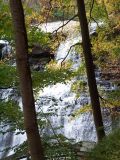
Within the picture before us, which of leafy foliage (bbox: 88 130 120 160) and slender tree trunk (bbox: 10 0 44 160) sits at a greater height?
slender tree trunk (bbox: 10 0 44 160)

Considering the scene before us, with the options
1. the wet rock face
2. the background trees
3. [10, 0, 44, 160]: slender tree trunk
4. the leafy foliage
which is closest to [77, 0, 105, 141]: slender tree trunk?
the background trees

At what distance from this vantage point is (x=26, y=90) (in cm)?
603

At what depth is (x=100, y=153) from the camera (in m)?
7.14

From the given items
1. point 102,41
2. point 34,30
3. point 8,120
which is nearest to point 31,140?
point 8,120

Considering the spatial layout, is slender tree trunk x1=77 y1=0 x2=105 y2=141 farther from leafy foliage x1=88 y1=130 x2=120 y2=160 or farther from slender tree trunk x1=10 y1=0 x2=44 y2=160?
slender tree trunk x1=10 y1=0 x2=44 y2=160

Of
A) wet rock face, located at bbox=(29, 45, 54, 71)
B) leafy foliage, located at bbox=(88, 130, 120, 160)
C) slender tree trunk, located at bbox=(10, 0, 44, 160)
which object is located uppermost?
wet rock face, located at bbox=(29, 45, 54, 71)

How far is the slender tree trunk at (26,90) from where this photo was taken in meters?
6.00

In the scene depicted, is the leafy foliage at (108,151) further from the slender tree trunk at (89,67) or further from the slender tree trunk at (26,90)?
the slender tree trunk at (89,67)

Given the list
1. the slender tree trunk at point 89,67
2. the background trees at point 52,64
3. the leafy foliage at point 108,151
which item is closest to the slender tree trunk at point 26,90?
the background trees at point 52,64

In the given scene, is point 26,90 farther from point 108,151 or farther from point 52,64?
point 52,64

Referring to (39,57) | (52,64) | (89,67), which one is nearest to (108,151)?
(89,67)

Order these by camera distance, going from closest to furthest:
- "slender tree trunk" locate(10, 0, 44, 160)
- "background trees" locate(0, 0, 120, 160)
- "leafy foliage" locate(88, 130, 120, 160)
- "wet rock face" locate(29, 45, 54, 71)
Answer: "slender tree trunk" locate(10, 0, 44, 160) → "leafy foliage" locate(88, 130, 120, 160) → "background trees" locate(0, 0, 120, 160) → "wet rock face" locate(29, 45, 54, 71)

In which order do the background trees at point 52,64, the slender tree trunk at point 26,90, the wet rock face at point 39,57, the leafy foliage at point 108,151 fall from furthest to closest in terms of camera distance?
the wet rock face at point 39,57 → the background trees at point 52,64 → the leafy foliage at point 108,151 → the slender tree trunk at point 26,90

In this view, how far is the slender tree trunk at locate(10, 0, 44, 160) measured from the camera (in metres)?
6.00
